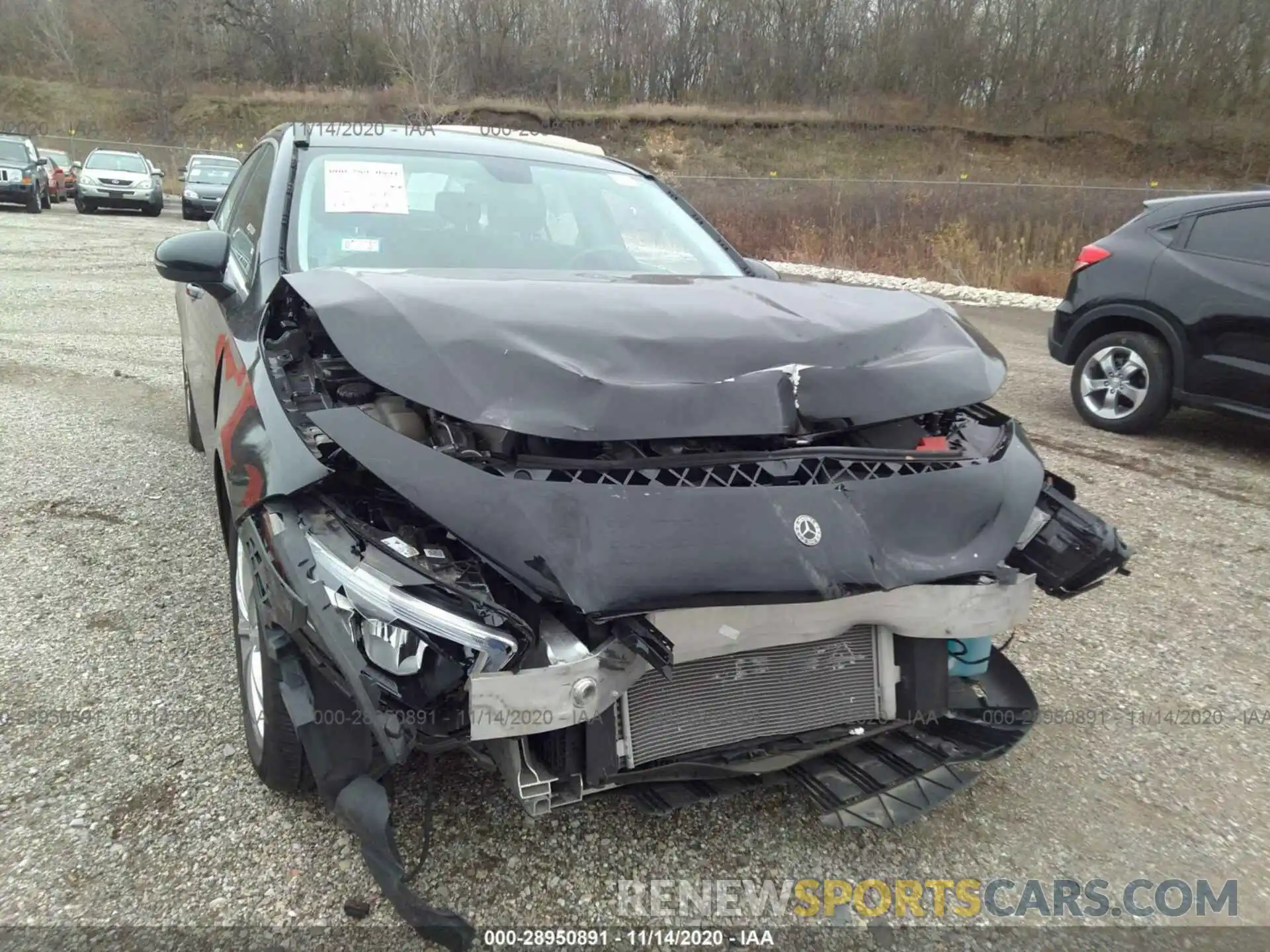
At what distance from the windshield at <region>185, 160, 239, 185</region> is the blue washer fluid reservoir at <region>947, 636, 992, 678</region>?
2266cm

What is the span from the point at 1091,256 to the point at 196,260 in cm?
589

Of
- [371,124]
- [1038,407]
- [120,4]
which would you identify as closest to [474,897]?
[371,124]

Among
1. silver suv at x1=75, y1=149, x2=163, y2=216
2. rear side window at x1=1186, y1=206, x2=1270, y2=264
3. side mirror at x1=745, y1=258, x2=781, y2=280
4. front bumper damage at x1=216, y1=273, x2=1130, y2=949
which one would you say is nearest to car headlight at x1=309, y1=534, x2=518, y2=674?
front bumper damage at x1=216, y1=273, x2=1130, y2=949

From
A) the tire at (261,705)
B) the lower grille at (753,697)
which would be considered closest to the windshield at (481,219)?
the tire at (261,705)

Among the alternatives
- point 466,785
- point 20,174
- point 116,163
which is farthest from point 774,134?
point 466,785

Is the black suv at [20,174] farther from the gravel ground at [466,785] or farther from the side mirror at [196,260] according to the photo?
the side mirror at [196,260]

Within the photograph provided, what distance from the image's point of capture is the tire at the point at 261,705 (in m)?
2.03

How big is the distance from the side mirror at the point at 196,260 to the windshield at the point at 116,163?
21.8 meters

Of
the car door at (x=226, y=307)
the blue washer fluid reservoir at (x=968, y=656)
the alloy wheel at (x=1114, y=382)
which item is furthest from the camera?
the alloy wheel at (x=1114, y=382)

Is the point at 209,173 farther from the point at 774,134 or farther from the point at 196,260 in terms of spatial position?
the point at 774,134

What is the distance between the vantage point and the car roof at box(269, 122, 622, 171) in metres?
3.38

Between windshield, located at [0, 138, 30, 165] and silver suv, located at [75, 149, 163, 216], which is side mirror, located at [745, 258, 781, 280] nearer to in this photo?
windshield, located at [0, 138, 30, 165]

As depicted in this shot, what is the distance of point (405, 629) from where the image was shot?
5.41 ft

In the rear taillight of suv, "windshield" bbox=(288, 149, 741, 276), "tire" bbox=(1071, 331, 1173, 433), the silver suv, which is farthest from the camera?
the silver suv
